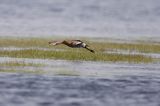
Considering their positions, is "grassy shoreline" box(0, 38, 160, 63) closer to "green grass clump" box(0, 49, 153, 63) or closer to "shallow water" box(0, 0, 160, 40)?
"green grass clump" box(0, 49, 153, 63)

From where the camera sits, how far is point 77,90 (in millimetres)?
27359

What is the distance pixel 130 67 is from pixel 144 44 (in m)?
11.9

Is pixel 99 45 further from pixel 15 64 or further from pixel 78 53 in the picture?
pixel 15 64

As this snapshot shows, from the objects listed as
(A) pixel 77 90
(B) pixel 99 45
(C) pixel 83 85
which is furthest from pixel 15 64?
(B) pixel 99 45

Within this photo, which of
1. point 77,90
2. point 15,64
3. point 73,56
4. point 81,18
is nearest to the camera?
point 77,90

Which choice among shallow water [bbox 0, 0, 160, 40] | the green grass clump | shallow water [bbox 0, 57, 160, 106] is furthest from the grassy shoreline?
shallow water [bbox 0, 0, 160, 40]

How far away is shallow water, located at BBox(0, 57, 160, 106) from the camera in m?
25.2

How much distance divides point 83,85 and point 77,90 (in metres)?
1.27

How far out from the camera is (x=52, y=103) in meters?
24.5

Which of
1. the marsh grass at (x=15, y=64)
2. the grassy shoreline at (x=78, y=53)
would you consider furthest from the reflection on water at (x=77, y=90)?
the grassy shoreline at (x=78, y=53)

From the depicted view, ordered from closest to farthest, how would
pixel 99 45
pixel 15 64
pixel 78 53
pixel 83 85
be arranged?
pixel 83 85
pixel 15 64
pixel 78 53
pixel 99 45

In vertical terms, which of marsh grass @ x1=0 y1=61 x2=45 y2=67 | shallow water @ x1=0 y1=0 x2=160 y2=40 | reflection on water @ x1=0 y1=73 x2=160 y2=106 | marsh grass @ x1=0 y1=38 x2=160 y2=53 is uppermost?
shallow water @ x1=0 y1=0 x2=160 y2=40

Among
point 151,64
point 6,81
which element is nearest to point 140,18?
point 151,64

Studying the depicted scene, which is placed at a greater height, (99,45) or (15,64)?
(99,45)
